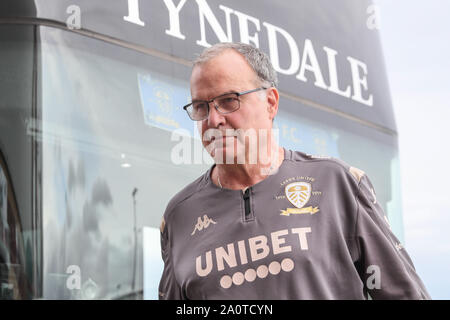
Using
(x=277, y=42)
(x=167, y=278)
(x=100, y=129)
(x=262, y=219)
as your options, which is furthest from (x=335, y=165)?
(x=277, y=42)

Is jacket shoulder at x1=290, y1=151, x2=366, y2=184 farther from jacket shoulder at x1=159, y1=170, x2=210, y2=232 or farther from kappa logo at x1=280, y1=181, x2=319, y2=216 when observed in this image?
jacket shoulder at x1=159, y1=170, x2=210, y2=232

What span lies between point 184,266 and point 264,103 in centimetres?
47

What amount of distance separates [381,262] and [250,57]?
62 centimetres

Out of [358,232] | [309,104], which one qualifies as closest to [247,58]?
[358,232]

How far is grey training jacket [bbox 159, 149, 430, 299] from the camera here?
144cm

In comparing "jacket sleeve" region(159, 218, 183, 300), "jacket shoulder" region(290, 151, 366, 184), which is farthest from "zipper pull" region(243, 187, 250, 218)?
"jacket sleeve" region(159, 218, 183, 300)

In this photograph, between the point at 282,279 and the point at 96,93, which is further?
the point at 96,93

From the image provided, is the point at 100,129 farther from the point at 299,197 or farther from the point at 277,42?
the point at 299,197

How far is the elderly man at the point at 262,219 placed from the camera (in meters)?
1.45


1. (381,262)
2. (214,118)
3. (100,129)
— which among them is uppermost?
(100,129)

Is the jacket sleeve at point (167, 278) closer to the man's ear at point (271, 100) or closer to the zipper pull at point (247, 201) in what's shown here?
the zipper pull at point (247, 201)

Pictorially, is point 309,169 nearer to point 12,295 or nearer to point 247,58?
point 247,58

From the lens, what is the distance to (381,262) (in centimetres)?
146

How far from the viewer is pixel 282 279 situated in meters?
1.43
